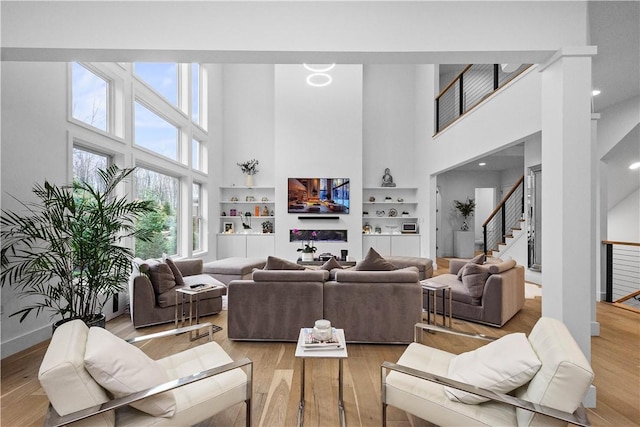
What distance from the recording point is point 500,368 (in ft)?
5.25

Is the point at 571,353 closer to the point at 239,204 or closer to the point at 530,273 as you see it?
the point at 530,273

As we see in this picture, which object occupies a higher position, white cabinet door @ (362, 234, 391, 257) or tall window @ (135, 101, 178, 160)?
tall window @ (135, 101, 178, 160)

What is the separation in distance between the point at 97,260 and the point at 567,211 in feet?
12.5

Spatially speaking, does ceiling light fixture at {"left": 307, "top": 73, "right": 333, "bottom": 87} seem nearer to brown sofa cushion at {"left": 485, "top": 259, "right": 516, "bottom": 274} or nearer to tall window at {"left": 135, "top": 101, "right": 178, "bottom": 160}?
tall window at {"left": 135, "top": 101, "right": 178, "bottom": 160}

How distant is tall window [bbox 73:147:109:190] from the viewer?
12.7 feet

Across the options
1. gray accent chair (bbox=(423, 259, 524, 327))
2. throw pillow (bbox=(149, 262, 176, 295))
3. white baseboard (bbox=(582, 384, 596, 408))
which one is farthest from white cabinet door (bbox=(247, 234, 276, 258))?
white baseboard (bbox=(582, 384, 596, 408))

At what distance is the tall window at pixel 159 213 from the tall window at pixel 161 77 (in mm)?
1467

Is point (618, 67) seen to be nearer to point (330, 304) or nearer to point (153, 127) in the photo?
point (330, 304)

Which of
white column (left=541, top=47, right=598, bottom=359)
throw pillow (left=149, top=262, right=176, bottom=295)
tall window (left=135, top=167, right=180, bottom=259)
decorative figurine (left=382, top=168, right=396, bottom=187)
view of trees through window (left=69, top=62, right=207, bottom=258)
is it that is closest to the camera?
white column (left=541, top=47, right=598, bottom=359)

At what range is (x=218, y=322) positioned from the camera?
395cm

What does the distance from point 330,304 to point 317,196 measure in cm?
485

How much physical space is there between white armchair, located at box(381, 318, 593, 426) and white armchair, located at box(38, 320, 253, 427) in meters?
0.95

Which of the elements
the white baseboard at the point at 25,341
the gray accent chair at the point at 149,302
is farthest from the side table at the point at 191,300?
the white baseboard at the point at 25,341

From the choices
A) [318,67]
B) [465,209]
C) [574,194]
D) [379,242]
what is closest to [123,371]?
[574,194]
